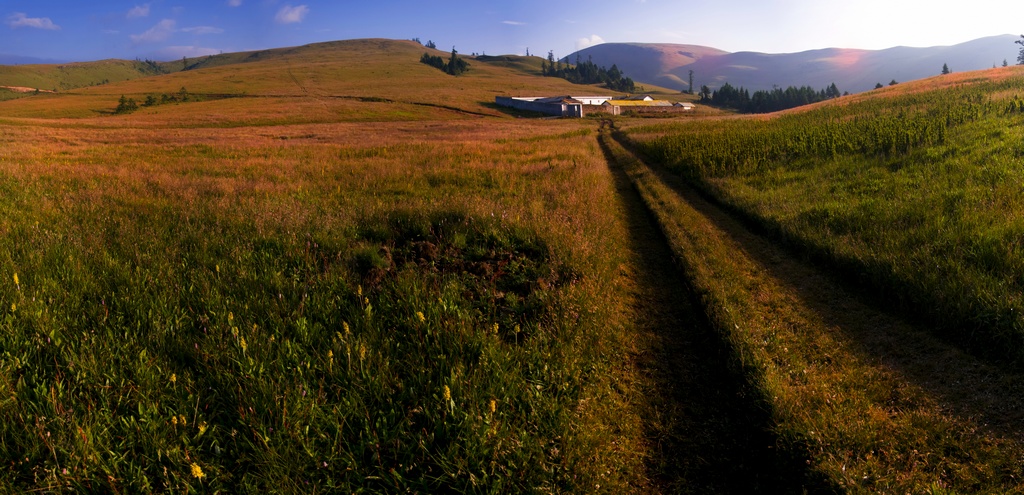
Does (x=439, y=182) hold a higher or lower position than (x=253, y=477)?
higher

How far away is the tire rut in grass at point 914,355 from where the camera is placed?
342 cm

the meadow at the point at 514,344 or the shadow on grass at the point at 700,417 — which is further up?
the meadow at the point at 514,344

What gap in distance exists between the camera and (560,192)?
35.7 ft

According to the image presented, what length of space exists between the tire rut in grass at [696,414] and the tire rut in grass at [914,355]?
140 cm

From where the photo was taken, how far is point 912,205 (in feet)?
24.6

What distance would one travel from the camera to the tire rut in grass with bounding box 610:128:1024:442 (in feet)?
11.2

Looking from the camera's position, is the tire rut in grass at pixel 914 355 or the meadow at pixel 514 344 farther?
the tire rut in grass at pixel 914 355

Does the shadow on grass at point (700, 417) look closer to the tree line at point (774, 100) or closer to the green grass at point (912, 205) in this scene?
the green grass at point (912, 205)

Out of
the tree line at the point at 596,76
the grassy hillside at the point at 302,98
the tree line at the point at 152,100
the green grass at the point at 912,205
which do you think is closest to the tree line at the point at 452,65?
the grassy hillside at the point at 302,98

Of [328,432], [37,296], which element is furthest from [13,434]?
[37,296]

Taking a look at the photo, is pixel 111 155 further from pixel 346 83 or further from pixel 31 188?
pixel 346 83

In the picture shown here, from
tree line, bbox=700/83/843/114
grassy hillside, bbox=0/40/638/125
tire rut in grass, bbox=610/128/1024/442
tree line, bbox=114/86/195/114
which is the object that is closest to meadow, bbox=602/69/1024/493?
tire rut in grass, bbox=610/128/1024/442

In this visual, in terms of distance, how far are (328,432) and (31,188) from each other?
12.0 m

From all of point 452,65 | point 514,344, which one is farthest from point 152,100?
point 514,344
